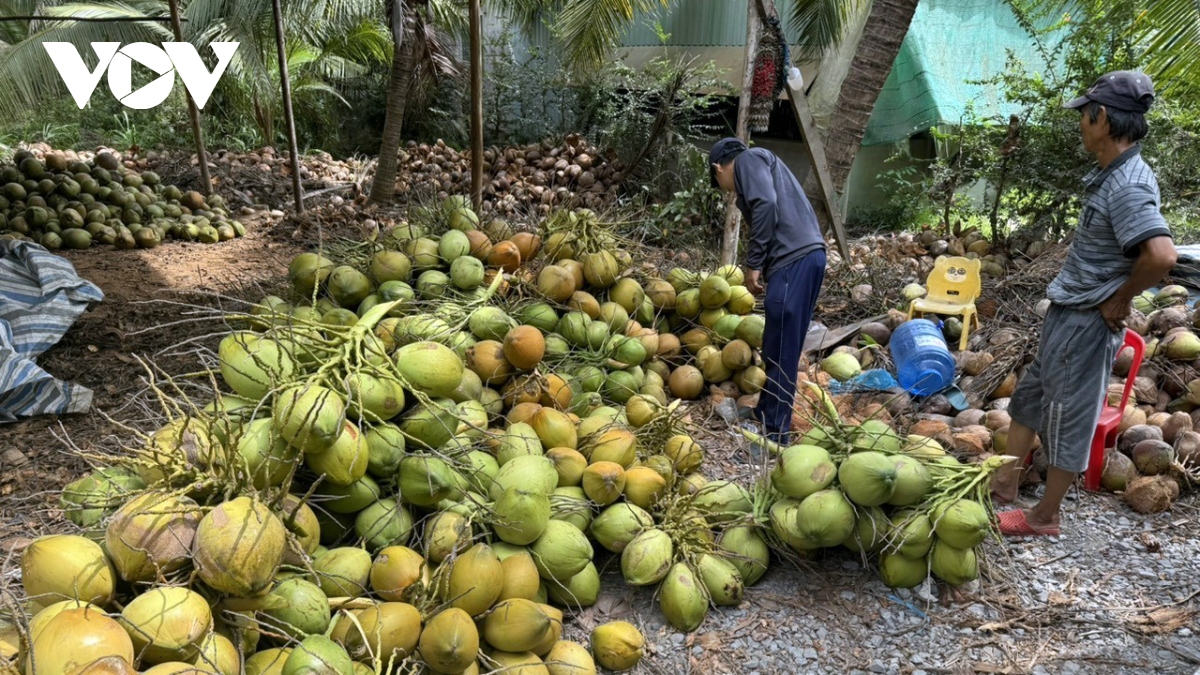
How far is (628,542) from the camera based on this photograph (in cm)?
250

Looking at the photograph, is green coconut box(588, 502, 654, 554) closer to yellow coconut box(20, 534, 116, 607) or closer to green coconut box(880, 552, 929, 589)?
green coconut box(880, 552, 929, 589)

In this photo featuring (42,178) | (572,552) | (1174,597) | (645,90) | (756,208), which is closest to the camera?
(572,552)

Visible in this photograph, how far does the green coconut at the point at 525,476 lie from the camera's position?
226 cm

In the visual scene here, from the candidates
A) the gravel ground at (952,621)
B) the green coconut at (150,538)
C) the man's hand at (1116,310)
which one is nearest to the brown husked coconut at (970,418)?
the gravel ground at (952,621)

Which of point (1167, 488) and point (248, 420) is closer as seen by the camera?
point (248, 420)

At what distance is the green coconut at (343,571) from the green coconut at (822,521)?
1.34 metres

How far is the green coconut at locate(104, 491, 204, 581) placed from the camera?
151cm

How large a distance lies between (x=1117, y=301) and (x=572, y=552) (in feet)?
7.11

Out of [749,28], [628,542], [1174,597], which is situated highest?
[749,28]

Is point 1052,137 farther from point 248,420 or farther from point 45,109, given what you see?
point 45,109

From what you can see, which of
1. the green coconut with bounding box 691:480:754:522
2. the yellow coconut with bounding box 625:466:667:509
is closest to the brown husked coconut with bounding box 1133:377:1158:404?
the green coconut with bounding box 691:480:754:522

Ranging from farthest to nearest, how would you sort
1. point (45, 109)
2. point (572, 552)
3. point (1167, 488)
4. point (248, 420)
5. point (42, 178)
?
point (45, 109) < point (42, 178) < point (1167, 488) < point (572, 552) < point (248, 420)

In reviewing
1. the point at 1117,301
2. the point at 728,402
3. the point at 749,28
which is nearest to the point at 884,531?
the point at 1117,301

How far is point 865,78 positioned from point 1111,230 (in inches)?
148
